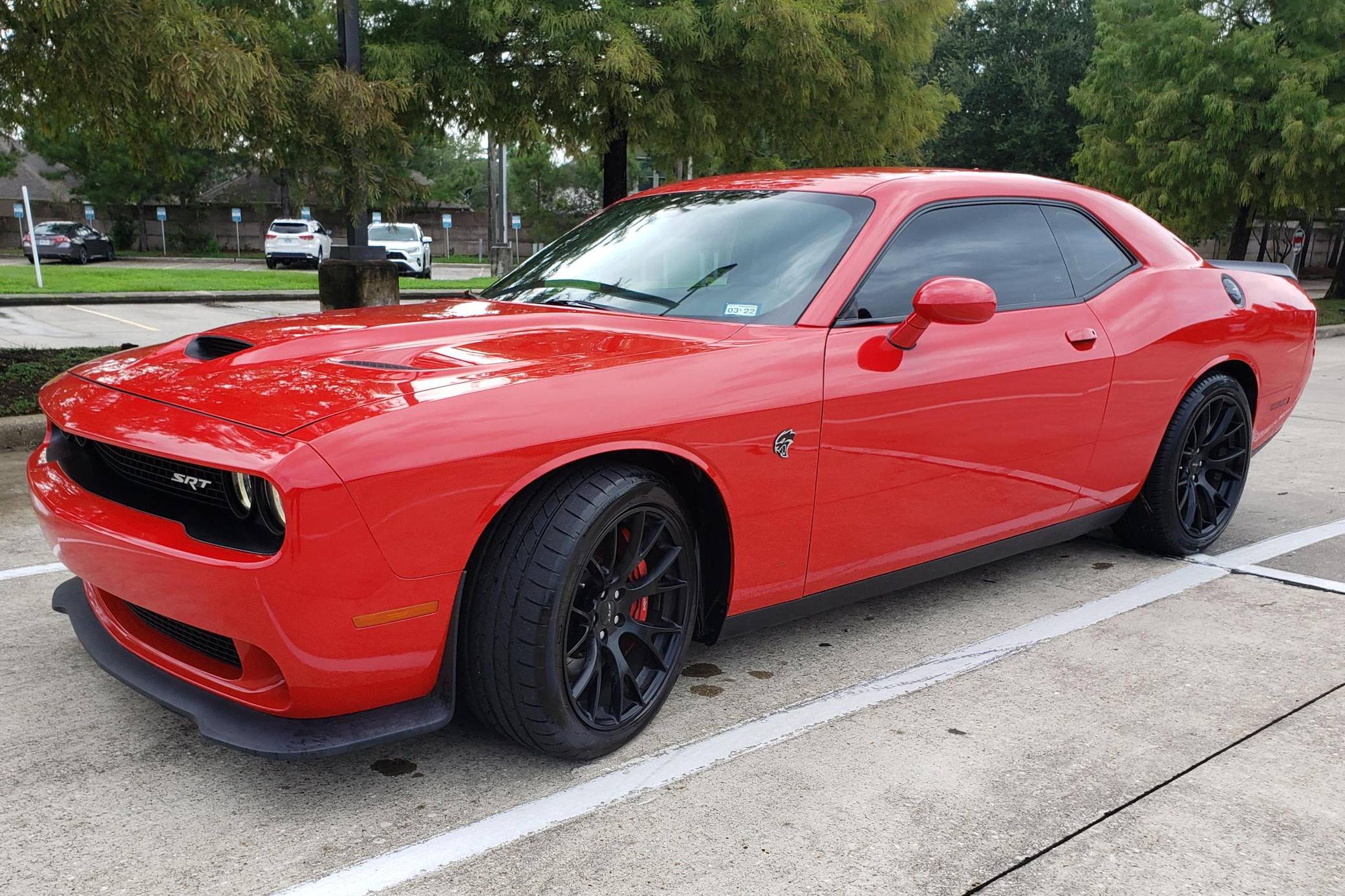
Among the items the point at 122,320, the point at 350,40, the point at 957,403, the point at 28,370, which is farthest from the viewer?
the point at 122,320

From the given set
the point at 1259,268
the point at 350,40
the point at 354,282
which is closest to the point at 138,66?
the point at 350,40

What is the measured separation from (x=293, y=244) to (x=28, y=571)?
97.7 feet

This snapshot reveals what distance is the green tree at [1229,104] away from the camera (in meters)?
17.9

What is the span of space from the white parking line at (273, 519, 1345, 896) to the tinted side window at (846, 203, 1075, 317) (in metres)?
1.11

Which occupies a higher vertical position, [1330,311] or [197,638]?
[197,638]

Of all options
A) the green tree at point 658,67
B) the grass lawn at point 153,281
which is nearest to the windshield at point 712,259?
the green tree at point 658,67

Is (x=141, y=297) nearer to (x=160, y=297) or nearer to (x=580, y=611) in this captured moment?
(x=160, y=297)

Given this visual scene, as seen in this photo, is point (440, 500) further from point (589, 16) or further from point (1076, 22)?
point (1076, 22)

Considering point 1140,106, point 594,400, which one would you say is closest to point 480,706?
point 594,400

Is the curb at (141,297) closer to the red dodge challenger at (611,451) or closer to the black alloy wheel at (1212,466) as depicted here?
the red dodge challenger at (611,451)

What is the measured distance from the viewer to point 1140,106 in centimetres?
2000

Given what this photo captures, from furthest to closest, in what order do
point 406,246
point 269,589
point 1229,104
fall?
point 406,246 < point 1229,104 < point 269,589

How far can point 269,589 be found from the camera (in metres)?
2.26

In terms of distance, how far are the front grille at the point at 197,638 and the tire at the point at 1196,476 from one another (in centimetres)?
350
